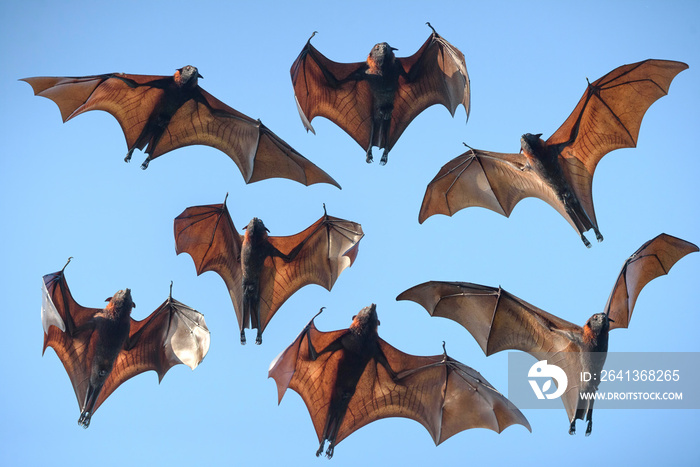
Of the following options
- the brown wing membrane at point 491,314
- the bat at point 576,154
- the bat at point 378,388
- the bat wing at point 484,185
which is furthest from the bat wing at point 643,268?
the bat at point 378,388

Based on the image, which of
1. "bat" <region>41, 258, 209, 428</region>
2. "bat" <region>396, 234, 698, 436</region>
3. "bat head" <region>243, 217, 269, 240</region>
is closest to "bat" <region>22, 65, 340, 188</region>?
"bat head" <region>243, 217, 269, 240</region>

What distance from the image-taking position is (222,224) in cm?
→ 1589

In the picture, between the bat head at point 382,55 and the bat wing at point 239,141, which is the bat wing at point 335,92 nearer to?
the bat head at point 382,55

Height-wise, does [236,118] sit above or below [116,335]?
above

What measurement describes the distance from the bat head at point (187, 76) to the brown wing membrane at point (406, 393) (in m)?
6.31

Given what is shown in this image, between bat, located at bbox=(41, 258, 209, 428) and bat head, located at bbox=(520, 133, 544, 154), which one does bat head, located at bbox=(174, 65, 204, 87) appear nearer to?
bat, located at bbox=(41, 258, 209, 428)

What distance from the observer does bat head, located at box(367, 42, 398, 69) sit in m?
15.5

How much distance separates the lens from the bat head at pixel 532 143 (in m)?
15.0

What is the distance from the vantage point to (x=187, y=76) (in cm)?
1509

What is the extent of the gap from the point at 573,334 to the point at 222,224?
27.0 ft

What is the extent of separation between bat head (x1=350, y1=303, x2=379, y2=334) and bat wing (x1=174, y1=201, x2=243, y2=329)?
2.91 meters

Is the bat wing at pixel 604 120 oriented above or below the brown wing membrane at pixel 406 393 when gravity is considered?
above

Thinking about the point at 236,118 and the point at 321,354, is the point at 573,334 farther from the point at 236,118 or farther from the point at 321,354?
the point at 236,118

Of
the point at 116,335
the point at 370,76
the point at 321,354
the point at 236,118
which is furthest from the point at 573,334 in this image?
the point at 116,335
